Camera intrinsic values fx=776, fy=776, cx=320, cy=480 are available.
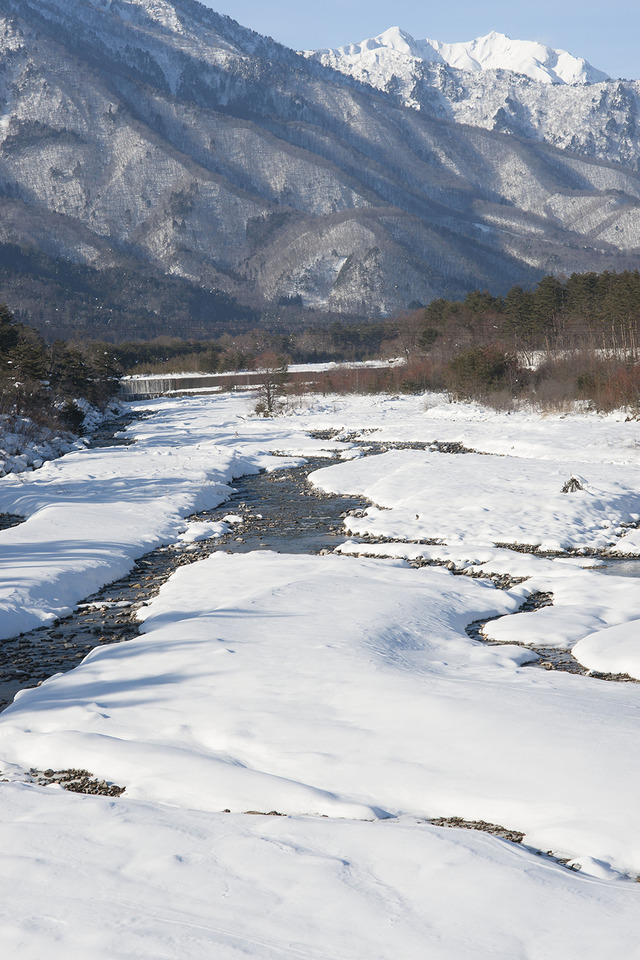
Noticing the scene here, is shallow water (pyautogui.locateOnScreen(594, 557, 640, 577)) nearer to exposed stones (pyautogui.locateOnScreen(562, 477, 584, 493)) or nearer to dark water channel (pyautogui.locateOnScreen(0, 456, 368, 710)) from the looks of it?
exposed stones (pyautogui.locateOnScreen(562, 477, 584, 493))

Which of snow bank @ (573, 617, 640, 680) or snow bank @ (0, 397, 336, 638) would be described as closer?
snow bank @ (573, 617, 640, 680)

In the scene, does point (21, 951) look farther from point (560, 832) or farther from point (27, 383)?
point (27, 383)

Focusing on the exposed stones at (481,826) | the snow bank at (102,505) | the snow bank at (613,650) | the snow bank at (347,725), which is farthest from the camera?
the snow bank at (102,505)

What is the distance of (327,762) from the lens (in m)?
8.05

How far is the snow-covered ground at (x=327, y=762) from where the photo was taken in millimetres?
5156

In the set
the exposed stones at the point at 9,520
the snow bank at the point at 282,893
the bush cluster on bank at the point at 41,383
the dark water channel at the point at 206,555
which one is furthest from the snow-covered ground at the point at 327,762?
the bush cluster on bank at the point at 41,383

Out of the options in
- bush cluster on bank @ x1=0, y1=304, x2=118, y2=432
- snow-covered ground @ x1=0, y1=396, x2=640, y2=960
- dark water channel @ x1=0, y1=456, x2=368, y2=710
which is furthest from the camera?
bush cluster on bank @ x1=0, y1=304, x2=118, y2=432

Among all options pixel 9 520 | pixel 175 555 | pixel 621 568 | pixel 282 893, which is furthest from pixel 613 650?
pixel 9 520

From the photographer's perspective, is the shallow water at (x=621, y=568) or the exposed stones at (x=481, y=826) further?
the shallow water at (x=621, y=568)

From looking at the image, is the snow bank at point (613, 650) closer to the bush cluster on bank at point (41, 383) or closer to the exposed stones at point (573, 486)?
the exposed stones at point (573, 486)

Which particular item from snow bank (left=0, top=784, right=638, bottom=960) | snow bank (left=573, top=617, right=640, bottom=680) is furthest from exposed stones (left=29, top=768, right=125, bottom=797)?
snow bank (left=573, top=617, right=640, bottom=680)

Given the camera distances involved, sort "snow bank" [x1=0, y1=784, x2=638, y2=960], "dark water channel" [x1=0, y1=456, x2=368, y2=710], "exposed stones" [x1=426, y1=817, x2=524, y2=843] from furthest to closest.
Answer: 1. "dark water channel" [x1=0, y1=456, x2=368, y2=710]
2. "exposed stones" [x1=426, y1=817, x2=524, y2=843]
3. "snow bank" [x1=0, y1=784, x2=638, y2=960]

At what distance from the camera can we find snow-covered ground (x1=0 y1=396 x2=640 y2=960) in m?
5.16

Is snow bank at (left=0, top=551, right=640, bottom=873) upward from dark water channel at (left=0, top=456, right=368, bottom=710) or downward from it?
upward
